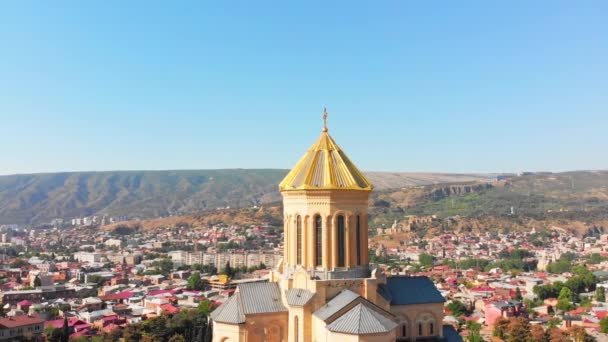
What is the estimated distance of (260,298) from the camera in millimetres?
17578

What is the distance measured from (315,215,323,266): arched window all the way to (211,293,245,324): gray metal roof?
2.71 meters

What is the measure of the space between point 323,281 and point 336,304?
0.88 meters

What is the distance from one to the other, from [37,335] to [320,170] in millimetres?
30657

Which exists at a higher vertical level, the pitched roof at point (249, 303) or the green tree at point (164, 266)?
the pitched roof at point (249, 303)

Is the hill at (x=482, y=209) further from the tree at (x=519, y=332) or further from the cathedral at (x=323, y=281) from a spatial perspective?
the cathedral at (x=323, y=281)

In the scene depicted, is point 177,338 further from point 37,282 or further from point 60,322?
point 37,282

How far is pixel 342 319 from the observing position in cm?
1554

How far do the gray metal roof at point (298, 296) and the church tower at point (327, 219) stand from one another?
0.79 meters

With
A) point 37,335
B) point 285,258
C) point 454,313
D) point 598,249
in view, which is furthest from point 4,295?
point 598,249

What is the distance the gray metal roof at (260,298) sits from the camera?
677 inches

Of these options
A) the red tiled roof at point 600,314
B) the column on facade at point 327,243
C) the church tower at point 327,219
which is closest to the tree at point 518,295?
the red tiled roof at point 600,314

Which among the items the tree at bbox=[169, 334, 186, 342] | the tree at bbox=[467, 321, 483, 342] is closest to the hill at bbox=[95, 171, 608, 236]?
the tree at bbox=[467, 321, 483, 342]

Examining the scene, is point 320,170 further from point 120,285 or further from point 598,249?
point 598,249

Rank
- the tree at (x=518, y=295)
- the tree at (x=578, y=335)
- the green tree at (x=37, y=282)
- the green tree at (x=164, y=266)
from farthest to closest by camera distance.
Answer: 1. the green tree at (x=164, y=266)
2. the green tree at (x=37, y=282)
3. the tree at (x=518, y=295)
4. the tree at (x=578, y=335)
